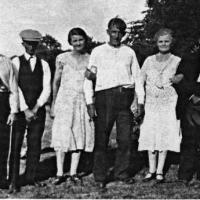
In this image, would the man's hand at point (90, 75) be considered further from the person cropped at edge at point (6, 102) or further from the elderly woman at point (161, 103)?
the person cropped at edge at point (6, 102)

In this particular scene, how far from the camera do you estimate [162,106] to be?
4660 mm

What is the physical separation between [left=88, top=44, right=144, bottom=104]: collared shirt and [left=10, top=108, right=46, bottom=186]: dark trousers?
74 cm

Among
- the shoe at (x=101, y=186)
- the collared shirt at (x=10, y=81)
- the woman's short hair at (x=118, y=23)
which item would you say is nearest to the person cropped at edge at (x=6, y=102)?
the collared shirt at (x=10, y=81)

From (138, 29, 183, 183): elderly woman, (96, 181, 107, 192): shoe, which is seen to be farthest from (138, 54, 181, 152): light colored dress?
(96, 181, 107, 192): shoe

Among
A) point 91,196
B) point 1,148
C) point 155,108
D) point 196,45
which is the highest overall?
point 196,45

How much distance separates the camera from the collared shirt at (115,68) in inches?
178

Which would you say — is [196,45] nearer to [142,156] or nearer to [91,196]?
[142,156]

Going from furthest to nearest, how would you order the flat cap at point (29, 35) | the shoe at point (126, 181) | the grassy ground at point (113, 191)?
the shoe at point (126, 181)
the flat cap at point (29, 35)
the grassy ground at point (113, 191)

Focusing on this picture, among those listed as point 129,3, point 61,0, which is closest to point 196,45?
point 129,3

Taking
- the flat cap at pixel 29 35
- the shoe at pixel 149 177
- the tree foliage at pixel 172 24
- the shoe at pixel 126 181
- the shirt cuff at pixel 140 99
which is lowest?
the shoe at pixel 126 181

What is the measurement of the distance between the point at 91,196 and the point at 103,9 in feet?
7.33

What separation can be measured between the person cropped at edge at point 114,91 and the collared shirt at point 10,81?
2.68 feet

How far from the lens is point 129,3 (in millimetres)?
5027

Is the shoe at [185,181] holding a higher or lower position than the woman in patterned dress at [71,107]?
lower
